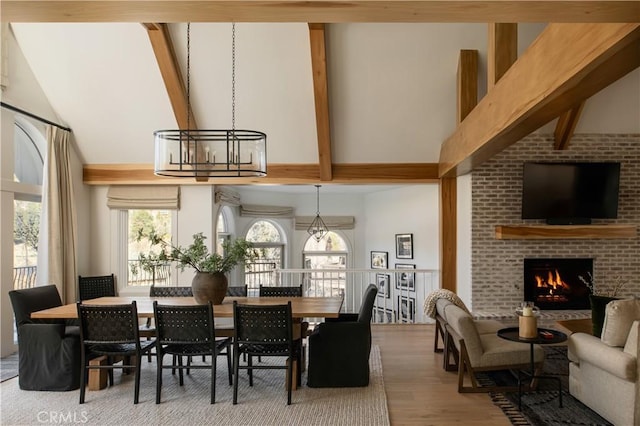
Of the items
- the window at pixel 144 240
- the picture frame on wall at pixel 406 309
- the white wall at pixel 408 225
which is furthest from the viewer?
the picture frame on wall at pixel 406 309

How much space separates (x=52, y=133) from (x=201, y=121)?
186 centimetres

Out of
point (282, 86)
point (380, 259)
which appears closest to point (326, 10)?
point (282, 86)

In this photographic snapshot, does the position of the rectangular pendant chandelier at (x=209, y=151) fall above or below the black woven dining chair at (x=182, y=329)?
above

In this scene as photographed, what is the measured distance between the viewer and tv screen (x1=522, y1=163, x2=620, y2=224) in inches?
242

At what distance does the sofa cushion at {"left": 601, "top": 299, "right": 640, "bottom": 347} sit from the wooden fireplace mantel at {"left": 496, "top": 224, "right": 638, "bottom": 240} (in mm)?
2660

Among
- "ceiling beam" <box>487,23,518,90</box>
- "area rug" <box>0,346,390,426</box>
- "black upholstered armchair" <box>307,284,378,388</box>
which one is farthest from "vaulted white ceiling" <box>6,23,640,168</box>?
"area rug" <box>0,346,390,426</box>

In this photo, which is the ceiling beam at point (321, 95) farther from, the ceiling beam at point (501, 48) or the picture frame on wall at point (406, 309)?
the picture frame on wall at point (406, 309)

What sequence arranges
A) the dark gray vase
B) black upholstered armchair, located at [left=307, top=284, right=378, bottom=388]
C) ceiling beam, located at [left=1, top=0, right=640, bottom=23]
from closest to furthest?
1. ceiling beam, located at [left=1, top=0, right=640, bottom=23]
2. black upholstered armchair, located at [left=307, top=284, right=378, bottom=388]
3. the dark gray vase

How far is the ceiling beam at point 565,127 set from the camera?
19.7 feet

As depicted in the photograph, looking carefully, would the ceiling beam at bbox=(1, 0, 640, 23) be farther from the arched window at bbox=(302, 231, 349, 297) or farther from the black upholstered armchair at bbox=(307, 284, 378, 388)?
the arched window at bbox=(302, 231, 349, 297)

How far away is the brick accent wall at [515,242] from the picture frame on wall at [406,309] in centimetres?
226

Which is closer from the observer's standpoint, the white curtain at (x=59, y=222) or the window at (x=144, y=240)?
the white curtain at (x=59, y=222)

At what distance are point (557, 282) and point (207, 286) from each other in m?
4.60

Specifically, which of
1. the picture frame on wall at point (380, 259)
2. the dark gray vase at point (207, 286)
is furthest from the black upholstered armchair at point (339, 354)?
the picture frame on wall at point (380, 259)
